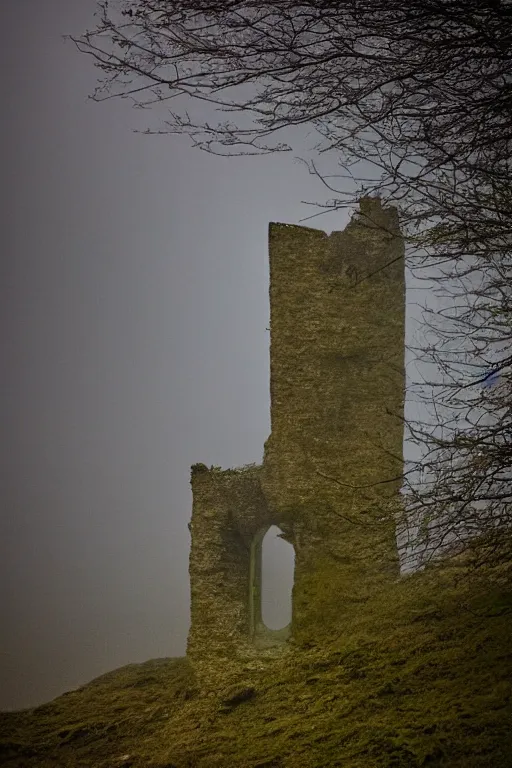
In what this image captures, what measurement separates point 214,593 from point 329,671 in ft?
6.25

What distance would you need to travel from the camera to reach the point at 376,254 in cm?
926

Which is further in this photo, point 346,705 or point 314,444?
point 314,444

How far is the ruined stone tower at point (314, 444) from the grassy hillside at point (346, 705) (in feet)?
1.69

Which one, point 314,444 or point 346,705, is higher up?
point 314,444

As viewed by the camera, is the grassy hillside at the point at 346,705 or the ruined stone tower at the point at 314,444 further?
the ruined stone tower at the point at 314,444

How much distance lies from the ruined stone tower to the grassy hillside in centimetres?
51

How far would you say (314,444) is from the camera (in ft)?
29.1

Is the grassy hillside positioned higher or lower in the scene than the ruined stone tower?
lower

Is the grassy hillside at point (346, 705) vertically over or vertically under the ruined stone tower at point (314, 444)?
under

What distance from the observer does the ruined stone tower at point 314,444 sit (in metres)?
8.59

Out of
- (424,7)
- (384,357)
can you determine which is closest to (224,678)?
(384,357)

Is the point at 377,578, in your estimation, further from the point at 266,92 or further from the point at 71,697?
the point at 266,92

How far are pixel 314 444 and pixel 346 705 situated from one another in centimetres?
317

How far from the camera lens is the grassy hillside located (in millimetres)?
5379
